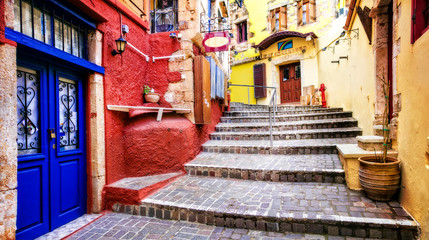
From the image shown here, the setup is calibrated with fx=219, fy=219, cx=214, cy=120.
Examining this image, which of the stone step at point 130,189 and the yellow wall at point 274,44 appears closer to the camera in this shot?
the stone step at point 130,189

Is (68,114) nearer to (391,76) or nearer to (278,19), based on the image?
(391,76)

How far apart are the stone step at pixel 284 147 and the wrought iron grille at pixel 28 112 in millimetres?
3453

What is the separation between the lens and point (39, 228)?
2.85m

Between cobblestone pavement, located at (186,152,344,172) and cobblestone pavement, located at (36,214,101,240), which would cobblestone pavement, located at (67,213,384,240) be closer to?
cobblestone pavement, located at (36,214,101,240)

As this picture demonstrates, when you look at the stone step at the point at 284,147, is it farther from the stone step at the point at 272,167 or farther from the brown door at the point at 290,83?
the brown door at the point at 290,83

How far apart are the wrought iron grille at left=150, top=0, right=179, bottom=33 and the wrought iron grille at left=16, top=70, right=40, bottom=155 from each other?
135 inches

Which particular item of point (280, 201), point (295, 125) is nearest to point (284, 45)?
point (295, 125)

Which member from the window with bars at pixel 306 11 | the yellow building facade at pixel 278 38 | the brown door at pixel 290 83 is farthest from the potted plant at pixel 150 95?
the window with bars at pixel 306 11

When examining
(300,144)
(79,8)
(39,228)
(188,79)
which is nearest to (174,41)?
(188,79)

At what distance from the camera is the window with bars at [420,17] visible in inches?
91.9

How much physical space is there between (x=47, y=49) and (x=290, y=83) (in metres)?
11.3

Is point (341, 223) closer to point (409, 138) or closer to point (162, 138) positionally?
point (409, 138)

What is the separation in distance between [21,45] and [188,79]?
298 cm

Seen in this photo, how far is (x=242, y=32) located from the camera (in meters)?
13.6
